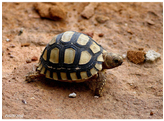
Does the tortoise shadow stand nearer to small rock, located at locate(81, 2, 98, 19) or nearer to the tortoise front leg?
the tortoise front leg

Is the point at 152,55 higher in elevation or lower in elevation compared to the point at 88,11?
lower

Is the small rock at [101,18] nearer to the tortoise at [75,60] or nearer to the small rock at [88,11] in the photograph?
the small rock at [88,11]

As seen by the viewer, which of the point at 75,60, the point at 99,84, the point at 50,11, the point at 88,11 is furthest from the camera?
the point at 88,11


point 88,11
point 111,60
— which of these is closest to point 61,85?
point 111,60


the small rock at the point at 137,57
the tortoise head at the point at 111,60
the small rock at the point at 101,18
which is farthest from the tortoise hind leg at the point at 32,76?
the small rock at the point at 101,18

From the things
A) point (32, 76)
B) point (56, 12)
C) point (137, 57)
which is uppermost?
point (56, 12)

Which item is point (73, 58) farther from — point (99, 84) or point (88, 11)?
point (88, 11)

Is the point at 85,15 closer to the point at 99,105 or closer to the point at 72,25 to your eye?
the point at 72,25
